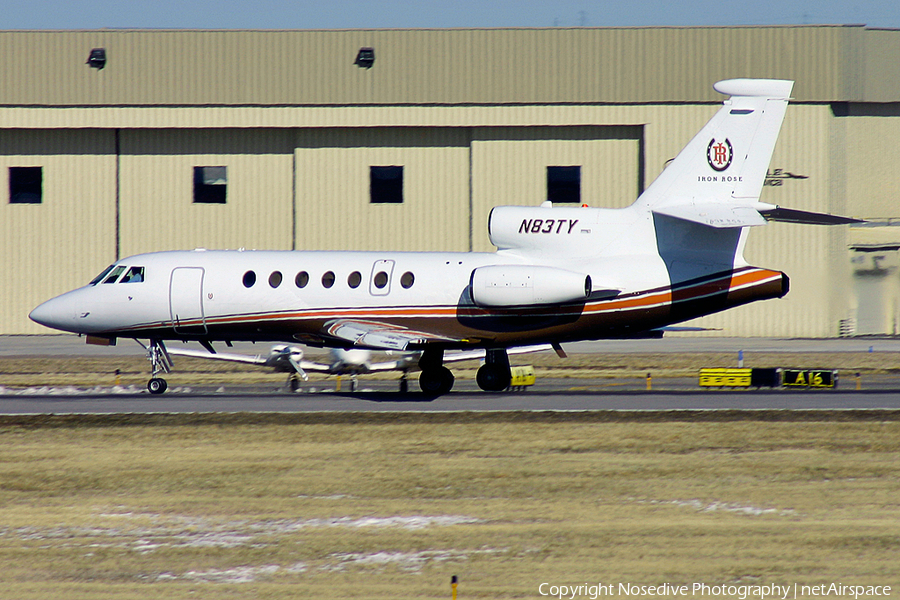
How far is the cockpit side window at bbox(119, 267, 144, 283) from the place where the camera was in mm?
26625

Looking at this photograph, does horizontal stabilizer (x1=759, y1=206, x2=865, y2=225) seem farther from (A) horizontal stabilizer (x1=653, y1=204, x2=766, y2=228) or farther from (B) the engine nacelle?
(B) the engine nacelle

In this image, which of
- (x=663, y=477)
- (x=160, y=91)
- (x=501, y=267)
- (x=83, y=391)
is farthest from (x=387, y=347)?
(x=160, y=91)

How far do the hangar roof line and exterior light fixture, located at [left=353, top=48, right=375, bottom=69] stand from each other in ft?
0.46

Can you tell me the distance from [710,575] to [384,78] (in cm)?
3668

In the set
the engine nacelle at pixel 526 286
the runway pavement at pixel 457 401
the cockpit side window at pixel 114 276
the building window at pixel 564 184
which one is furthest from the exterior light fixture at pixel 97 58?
the engine nacelle at pixel 526 286

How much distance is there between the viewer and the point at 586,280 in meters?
23.9

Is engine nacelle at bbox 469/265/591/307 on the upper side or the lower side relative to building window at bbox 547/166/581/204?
lower

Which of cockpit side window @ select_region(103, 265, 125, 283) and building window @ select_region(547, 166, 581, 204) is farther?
building window @ select_region(547, 166, 581, 204)

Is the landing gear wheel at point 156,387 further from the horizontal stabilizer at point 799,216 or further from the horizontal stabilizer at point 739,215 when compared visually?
the horizontal stabilizer at point 799,216

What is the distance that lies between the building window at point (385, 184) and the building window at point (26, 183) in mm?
15714

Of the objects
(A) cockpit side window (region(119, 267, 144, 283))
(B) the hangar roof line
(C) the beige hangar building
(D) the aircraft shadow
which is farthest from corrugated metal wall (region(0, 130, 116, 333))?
(D) the aircraft shadow

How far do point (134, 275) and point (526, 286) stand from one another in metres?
10.5

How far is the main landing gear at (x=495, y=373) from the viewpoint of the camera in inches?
1037

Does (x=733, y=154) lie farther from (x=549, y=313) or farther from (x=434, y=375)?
(x=434, y=375)
